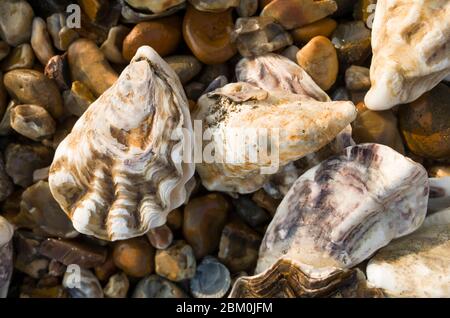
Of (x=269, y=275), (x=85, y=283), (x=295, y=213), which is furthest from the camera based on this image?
(x=85, y=283)

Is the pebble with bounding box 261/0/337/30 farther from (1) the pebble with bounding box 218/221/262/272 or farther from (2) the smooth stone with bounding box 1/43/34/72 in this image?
(2) the smooth stone with bounding box 1/43/34/72

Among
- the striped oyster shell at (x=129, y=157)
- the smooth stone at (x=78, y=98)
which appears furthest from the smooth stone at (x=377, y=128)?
the smooth stone at (x=78, y=98)

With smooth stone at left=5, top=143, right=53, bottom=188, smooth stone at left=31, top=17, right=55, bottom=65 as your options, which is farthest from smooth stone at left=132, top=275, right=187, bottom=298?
smooth stone at left=31, top=17, right=55, bottom=65

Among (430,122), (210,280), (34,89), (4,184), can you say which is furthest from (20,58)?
(430,122)

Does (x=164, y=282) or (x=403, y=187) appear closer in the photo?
(x=403, y=187)

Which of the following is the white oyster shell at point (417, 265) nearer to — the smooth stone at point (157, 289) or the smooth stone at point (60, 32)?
the smooth stone at point (157, 289)

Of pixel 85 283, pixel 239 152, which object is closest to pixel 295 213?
pixel 239 152

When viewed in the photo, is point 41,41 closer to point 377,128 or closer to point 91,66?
point 91,66

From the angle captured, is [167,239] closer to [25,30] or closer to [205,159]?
[205,159]
